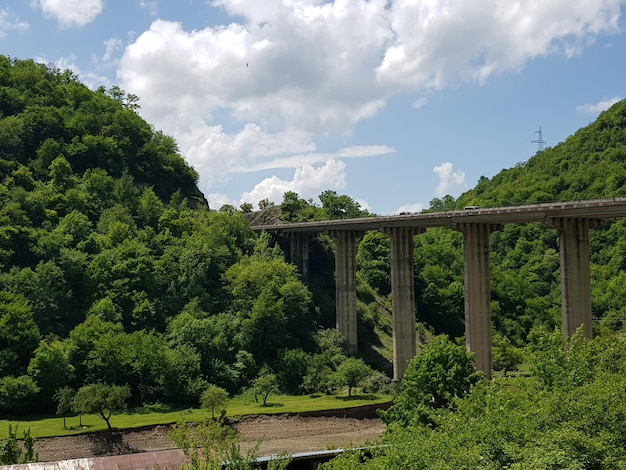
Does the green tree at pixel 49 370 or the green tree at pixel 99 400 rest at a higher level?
the green tree at pixel 49 370

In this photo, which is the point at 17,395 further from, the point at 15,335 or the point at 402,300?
the point at 402,300

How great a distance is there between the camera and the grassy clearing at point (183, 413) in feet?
157

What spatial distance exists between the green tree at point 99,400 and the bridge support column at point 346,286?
32.6 m

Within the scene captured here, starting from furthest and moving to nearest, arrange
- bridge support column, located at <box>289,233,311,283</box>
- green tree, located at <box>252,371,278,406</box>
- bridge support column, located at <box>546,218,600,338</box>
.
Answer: bridge support column, located at <box>289,233,311,283</box>, green tree, located at <box>252,371,278,406</box>, bridge support column, located at <box>546,218,600,338</box>

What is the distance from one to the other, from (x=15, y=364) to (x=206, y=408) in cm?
1649

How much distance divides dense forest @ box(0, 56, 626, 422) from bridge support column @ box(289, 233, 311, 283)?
1.88 meters

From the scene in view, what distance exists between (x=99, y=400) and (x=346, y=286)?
36.6 m

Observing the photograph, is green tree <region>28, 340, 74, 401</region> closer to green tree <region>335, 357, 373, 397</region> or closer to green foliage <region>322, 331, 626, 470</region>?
green tree <region>335, 357, 373, 397</region>

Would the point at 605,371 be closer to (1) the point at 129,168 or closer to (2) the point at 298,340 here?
(2) the point at 298,340

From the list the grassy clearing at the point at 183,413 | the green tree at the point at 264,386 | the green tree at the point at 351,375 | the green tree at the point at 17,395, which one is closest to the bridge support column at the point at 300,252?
the green tree at the point at 351,375

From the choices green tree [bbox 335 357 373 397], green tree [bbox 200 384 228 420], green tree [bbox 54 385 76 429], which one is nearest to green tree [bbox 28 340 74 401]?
green tree [bbox 54 385 76 429]

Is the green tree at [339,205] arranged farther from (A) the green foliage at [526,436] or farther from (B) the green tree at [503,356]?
(A) the green foliage at [526,436]

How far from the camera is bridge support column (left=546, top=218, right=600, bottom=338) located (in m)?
49.2

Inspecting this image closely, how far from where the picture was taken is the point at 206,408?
53438 mm
